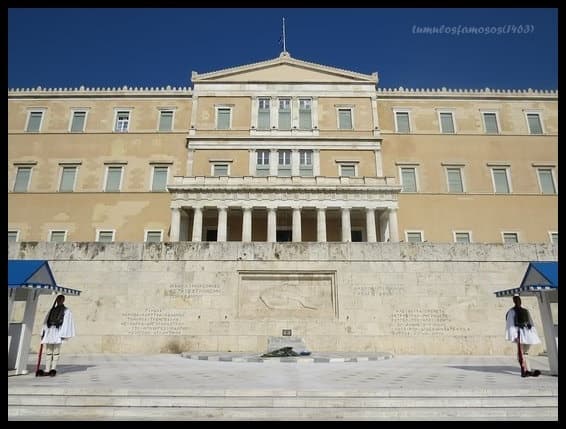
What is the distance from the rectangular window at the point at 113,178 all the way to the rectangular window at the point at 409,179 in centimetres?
2155

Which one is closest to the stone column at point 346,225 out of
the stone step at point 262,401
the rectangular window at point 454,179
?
the rectangular window at point 454,179

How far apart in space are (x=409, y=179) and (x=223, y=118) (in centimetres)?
1547

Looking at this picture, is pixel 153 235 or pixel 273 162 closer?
pixel 153 235

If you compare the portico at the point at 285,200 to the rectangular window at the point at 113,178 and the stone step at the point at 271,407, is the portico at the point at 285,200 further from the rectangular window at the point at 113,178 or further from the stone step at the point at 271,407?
the stone step at the point at 271,407

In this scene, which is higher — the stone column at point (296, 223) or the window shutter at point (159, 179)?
the window shutter at point (159, 179)

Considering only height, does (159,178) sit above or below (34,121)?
below

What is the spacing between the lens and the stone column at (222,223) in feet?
89.0

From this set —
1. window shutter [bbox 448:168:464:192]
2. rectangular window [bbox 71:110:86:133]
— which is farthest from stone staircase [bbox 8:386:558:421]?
rectangular window [bbox 71:110:86:133]

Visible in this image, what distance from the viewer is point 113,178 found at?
3178 cm

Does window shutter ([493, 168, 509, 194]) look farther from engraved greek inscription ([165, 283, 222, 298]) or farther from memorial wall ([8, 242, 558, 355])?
engraved greek inscription ([165, 283, 222, 298])

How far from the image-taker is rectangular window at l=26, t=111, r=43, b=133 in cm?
3341

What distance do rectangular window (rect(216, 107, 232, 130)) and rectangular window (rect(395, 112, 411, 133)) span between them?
13.5 metres

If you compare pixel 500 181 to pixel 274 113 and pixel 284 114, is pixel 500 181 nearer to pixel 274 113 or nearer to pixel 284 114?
pixel 284 114

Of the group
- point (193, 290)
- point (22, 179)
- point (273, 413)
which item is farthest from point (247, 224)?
point (273, 413)
